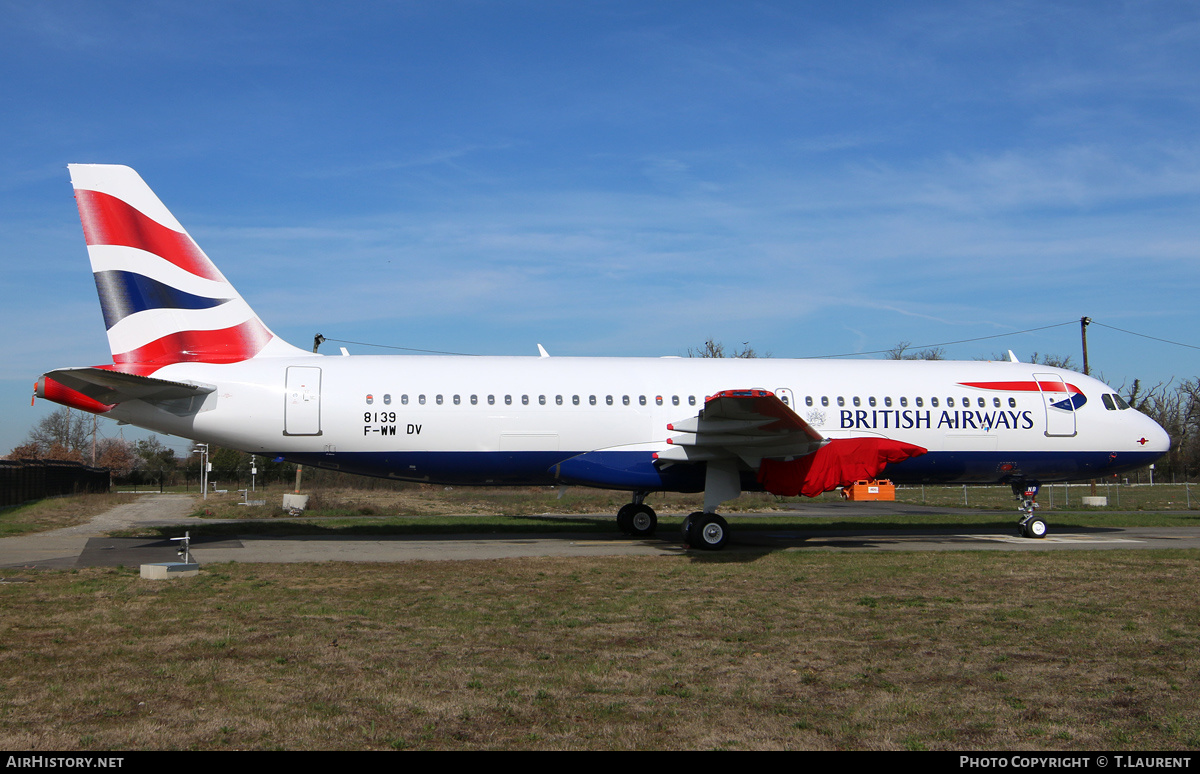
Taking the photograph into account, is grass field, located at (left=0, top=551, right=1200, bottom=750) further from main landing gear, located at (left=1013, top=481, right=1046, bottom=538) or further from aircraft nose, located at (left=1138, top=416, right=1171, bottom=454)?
aircraft nose, located at (left=1138, top=416, right=1171, bottom=454)

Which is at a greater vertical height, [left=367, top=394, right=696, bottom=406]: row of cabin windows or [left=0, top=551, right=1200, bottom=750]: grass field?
[left=367, top=394, right=696, bottom=406]: row of cabin windows

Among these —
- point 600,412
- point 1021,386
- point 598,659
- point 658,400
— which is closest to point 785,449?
point 658,400

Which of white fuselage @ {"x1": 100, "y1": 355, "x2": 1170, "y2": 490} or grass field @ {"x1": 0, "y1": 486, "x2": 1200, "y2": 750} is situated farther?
white fuselage @ {"x1": 100, "y1": 355, "x2": 1170, "y2": 490}

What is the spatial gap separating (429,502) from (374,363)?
1765 centimetres

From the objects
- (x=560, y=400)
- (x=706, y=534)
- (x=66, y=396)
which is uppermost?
(x=560, y=400)

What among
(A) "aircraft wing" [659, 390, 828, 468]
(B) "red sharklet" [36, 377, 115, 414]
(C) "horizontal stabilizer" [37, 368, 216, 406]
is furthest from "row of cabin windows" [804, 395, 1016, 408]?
(B) "red sharklet" [36, 377, 115, 414]

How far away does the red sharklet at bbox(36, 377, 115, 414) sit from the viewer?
48.4 feet

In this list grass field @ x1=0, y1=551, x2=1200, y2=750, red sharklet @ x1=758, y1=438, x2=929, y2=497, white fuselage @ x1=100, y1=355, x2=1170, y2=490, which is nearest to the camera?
grass field @ x1=0, y1=551, x2=1200, y2=750

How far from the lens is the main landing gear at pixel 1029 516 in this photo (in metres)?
19.2

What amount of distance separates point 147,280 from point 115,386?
88.1 inches

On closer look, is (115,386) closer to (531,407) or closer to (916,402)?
(531,407)

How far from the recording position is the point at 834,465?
16.2 metres

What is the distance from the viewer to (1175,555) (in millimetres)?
15352

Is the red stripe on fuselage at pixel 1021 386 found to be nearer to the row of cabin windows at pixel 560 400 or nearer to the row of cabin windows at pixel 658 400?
the row of cabin windows at pixel 658 400
